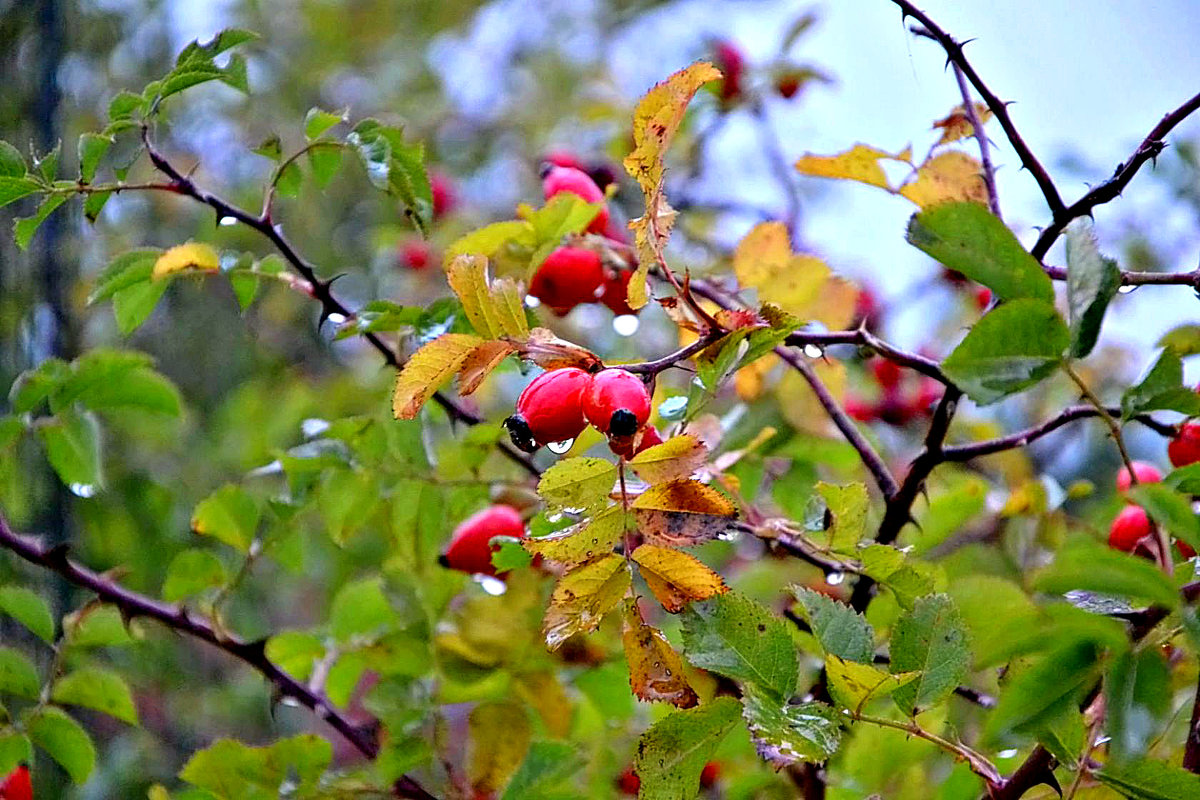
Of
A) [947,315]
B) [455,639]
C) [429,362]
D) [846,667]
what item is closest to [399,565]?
[455,639]

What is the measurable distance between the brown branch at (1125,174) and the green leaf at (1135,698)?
0.29 metres

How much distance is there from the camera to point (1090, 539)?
3.18ft

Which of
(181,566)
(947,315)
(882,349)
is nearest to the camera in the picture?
(882,349)

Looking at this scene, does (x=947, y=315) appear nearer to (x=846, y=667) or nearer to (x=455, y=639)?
(x=455, y=639)

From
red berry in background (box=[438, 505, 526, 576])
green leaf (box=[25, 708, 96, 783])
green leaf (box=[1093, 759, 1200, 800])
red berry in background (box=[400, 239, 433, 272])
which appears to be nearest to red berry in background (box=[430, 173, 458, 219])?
red berry in background (box=[400, 239, 433, 272])

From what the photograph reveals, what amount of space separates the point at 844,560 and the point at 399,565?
1.48ft

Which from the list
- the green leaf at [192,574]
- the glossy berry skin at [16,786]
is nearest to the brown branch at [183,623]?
the green leaf at [192,574]

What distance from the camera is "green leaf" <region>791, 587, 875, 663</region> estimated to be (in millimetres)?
666

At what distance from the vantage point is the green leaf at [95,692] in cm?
97

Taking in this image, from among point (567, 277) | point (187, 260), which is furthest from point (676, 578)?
point (187, 260)

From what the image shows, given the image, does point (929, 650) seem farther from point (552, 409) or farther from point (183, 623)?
point (183, 623)

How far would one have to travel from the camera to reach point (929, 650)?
652 mm

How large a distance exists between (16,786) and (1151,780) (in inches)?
34.7

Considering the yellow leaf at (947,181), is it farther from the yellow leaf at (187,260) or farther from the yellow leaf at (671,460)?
the yellow leaf at (187,260)
